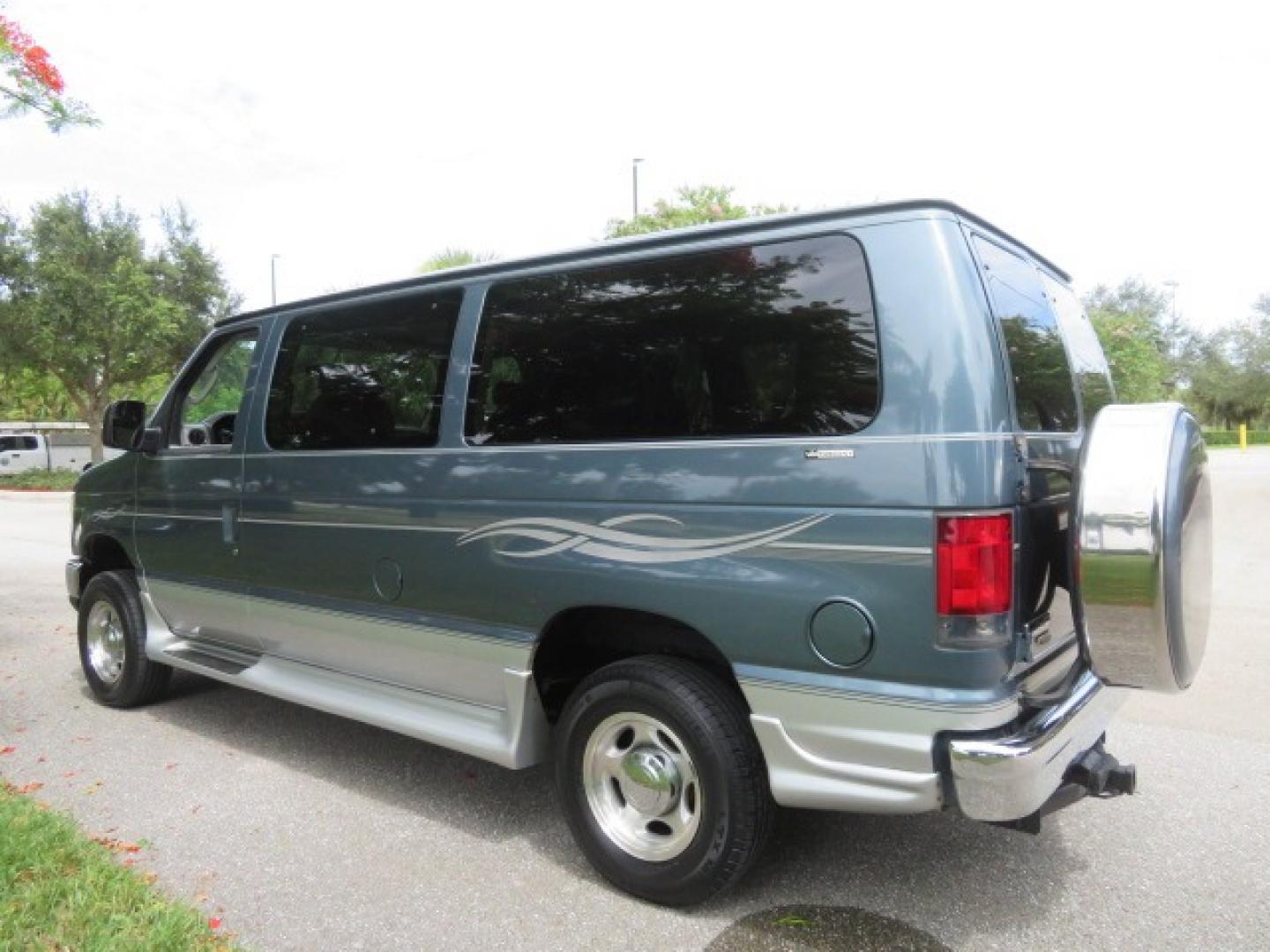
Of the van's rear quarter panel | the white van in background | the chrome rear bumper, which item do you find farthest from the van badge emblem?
the white van in background

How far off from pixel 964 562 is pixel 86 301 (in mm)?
27900

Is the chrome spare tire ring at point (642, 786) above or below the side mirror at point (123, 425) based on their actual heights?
below

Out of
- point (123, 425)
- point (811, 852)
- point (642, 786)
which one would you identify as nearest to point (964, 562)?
point (642, 786)

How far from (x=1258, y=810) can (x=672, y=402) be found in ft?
9.52

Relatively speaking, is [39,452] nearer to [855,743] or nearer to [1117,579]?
[855,743]

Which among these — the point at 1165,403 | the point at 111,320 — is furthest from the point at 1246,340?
the point at 1165,403

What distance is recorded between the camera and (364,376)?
3.89 meters

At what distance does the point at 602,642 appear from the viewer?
10.8ft

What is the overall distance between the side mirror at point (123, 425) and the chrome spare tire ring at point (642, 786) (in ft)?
10.9

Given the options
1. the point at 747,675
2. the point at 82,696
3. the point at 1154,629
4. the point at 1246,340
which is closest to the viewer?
the point at 1154,629

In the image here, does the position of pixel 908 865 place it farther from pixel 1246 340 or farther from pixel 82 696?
pixel 1246 340

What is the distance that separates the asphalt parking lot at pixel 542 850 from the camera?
9.22ft

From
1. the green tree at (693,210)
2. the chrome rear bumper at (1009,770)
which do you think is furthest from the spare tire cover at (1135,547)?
the green tree at (693,210)

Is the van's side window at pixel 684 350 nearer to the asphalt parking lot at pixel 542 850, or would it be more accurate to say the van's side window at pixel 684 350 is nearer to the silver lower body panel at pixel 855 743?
the silver lower body panel at pixel 855 743
